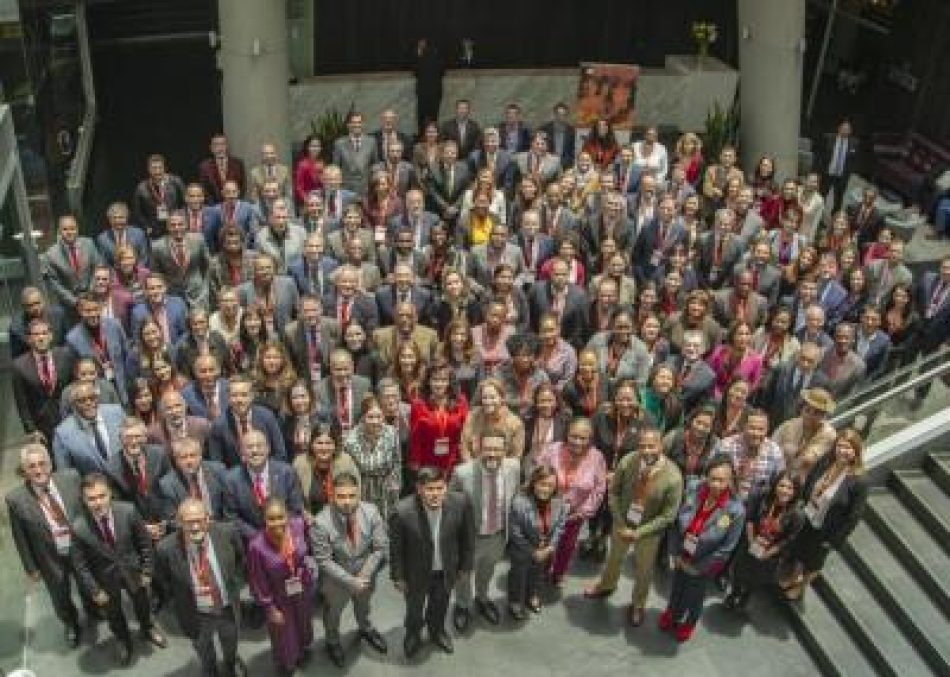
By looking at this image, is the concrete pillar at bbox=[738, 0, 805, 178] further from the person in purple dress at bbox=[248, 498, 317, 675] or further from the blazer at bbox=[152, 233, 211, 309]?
the person in purple dress at bbox=[248, 498, 317, 675]

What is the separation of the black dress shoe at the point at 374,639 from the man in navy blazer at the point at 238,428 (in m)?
1.35

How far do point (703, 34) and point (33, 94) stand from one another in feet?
30.5

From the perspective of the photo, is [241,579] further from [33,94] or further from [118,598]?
[33,94]

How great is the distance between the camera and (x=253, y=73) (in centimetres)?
1138

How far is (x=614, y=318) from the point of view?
26.1 feet

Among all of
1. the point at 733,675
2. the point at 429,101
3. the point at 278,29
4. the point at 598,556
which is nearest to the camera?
the point at 733,675

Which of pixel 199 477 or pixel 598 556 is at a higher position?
pixel 199 477

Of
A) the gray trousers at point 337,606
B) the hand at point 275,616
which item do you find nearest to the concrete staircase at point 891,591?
the gray trousers at point 337,606

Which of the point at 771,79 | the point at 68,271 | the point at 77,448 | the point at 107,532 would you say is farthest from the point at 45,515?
the point at 771,79

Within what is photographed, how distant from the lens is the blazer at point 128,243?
871 cm

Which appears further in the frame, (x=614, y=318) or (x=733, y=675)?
(x=614, y=318)

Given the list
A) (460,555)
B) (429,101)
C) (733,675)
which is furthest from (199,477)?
(429,101)

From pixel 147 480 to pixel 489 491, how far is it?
2.18m

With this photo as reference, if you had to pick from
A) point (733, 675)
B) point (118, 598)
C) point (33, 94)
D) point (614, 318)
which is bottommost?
point (733, 675)
